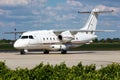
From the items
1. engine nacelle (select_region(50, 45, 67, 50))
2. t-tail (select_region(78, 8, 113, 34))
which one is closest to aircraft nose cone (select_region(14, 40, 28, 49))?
engine nacelle (select_region(50, 45, 67, 50))

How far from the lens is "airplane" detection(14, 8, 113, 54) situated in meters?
46.8

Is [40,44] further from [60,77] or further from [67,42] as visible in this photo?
[60,77]

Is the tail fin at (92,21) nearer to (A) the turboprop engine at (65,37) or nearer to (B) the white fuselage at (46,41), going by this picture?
(B) the white fuselage at (46,41)

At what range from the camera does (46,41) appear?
159 ft

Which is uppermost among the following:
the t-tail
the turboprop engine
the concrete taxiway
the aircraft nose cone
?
the t-tail

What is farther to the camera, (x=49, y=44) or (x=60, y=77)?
(x=49, y=44)

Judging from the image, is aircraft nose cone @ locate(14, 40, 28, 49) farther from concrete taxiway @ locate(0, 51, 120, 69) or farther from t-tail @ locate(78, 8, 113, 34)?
t-tail @ locate(78, 8, 113, 34)

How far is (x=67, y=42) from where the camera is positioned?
50.5 meters

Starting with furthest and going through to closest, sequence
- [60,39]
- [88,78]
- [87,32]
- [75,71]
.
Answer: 1. [87,32]
2. [60,39]
3. [75,71]
4. [88,78]

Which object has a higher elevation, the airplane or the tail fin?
the tail fin

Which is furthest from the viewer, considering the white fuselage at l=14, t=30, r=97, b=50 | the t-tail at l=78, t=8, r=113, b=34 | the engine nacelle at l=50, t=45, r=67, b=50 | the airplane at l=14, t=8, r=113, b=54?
the t-tail at l=78, t=8, r=113, b=34

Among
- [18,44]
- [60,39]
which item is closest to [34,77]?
[18,44]

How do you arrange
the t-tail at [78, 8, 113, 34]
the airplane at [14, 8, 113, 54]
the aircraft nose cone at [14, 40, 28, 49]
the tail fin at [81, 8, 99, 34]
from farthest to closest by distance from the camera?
the tail fin at [81, 8, 99, 34]
the t-tail at [78, 8, 113, 34]
the airplane at [14, 8, 113, 54]
the aircraft nose cone at [14, 40, 28, 49]

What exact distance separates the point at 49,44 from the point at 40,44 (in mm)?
1446
